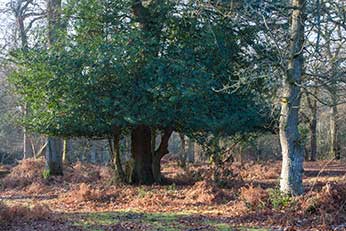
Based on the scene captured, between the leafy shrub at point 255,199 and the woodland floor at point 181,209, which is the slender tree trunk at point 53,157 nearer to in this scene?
the woodland floor at point 181,209

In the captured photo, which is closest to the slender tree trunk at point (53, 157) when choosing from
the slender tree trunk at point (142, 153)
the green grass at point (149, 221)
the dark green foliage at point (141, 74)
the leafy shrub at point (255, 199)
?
the dark green foliage at point (141, 74)

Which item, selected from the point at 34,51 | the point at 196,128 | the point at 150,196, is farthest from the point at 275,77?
the point at 34,51

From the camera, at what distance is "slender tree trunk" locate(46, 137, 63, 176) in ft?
63.2

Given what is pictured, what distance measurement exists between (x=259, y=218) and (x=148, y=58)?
634 centimetres

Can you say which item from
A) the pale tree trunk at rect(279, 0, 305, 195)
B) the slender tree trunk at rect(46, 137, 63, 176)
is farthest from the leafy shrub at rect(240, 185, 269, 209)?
the slender tree trunk at rect(46, 137, 63, 176)

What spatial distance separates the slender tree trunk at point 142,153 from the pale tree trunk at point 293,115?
6351 mm

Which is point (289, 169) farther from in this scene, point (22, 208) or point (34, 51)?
point (34, 51)

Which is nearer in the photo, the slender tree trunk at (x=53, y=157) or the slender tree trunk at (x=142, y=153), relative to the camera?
the slender tree trunk at (x=142, y=153)

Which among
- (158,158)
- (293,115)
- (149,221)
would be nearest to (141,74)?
(158,158)

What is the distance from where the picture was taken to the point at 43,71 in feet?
45.2

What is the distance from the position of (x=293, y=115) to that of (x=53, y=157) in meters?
11.8

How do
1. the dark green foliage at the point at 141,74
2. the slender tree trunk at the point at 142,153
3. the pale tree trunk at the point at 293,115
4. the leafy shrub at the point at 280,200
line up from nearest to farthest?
1. the leafy shrub at the point at 280,200
2. the pale tree trunk at the point at 293,115
3. the dark green foliage at the point at 141,74
4. the slender tree trunk at the point at 142,153

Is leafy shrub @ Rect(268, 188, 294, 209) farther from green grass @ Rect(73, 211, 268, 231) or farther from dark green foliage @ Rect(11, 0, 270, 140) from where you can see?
dark green foliage @ Rect(11, 0, 270, 140)

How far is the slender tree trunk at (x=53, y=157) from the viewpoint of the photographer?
1925 centimetres
